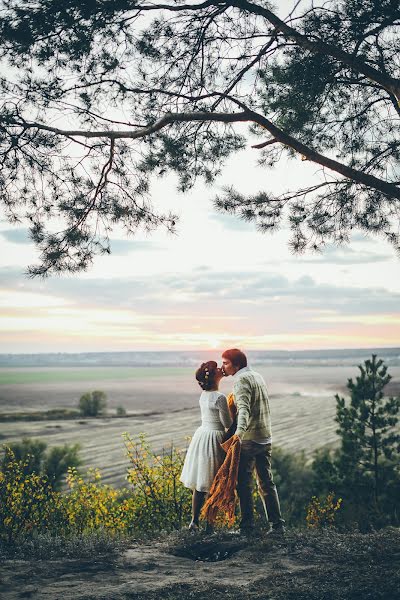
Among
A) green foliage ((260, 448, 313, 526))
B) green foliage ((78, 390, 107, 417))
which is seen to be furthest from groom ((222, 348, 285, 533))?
green foliage ((78, 390, 107, 417))

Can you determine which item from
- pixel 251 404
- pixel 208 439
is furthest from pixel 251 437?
pixel 208 439

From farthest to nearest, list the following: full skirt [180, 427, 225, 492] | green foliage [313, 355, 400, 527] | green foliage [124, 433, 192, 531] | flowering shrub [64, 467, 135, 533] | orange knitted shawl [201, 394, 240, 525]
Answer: green foliage [313, 355, 400, 527], flowering shrub [64, 467, 135, 533], green foliage [124, 433, 192, 531], full skirt [180, 427, 225, 492], orange knitted shawl [201, 394, 240, 525]

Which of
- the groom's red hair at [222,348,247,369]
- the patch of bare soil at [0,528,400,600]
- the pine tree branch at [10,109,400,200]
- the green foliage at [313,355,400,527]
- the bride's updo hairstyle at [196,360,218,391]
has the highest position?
the pine tree branch at [10,109,400,200]

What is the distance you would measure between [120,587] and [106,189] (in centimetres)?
474

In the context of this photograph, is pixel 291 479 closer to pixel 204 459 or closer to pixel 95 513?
pixel 95 513

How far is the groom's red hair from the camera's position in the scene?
229 inches

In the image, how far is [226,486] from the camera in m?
5.52

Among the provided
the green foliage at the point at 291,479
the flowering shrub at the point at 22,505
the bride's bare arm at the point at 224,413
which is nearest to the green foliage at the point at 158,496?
the flowering shrub at the point at 22,505

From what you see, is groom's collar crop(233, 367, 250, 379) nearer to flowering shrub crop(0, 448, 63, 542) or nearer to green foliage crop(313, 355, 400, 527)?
flowering shrub crop(0, 448, 63, 542)

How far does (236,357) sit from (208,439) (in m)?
0.89

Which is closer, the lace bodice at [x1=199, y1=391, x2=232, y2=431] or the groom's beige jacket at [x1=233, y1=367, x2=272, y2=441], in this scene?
the groom's beige jacket at [x1=233, y1=367, x2=272, y2=441]

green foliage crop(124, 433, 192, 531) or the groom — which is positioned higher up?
the groom

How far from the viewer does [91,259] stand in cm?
729

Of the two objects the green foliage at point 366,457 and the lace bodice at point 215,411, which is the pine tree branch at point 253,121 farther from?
the green foliage at point 366,457
